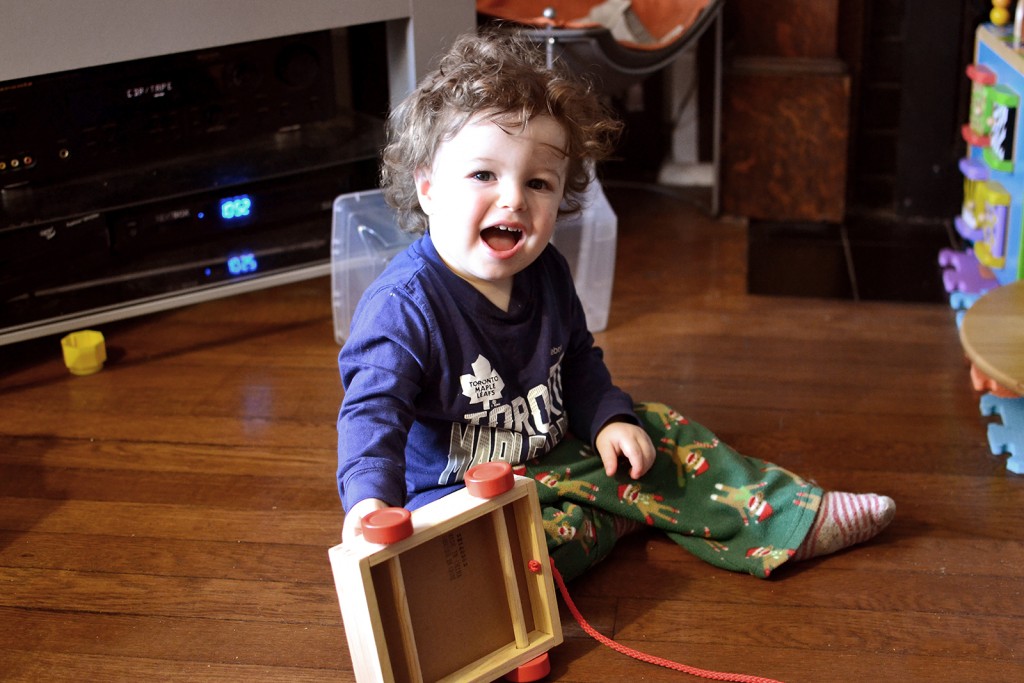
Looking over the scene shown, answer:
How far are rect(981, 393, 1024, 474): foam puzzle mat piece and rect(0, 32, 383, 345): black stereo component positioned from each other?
967 mm

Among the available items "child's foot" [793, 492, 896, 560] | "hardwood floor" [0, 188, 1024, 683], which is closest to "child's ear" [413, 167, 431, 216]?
"hardwood floor" [0, 188, 1024, 683]

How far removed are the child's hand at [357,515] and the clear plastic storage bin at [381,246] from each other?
783 mm

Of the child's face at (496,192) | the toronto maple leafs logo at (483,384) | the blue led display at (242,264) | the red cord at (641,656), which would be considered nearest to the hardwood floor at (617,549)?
the red cord at (641,656)

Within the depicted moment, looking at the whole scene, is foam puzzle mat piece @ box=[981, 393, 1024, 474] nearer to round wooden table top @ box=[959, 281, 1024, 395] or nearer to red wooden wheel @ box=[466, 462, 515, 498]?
round wooden table top @ box=[959, 281, 1024, 395]

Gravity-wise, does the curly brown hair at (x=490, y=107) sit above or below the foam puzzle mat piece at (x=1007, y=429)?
above

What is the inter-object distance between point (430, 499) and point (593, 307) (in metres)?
0.72

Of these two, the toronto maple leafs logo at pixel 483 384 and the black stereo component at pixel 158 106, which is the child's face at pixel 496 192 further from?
the black stereo component at pixel 158 106

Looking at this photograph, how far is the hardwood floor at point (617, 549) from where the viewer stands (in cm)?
112

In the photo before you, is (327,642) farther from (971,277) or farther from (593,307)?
A: (971,277)

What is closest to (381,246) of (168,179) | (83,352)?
(168,179)

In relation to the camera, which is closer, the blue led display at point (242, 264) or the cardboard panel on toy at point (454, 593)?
the cardboard panel on toy at point (454, 593)

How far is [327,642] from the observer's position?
1.14m

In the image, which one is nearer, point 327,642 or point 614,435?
point 327,642

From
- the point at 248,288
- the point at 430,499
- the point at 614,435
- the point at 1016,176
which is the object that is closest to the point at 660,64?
the point at 1016,176
